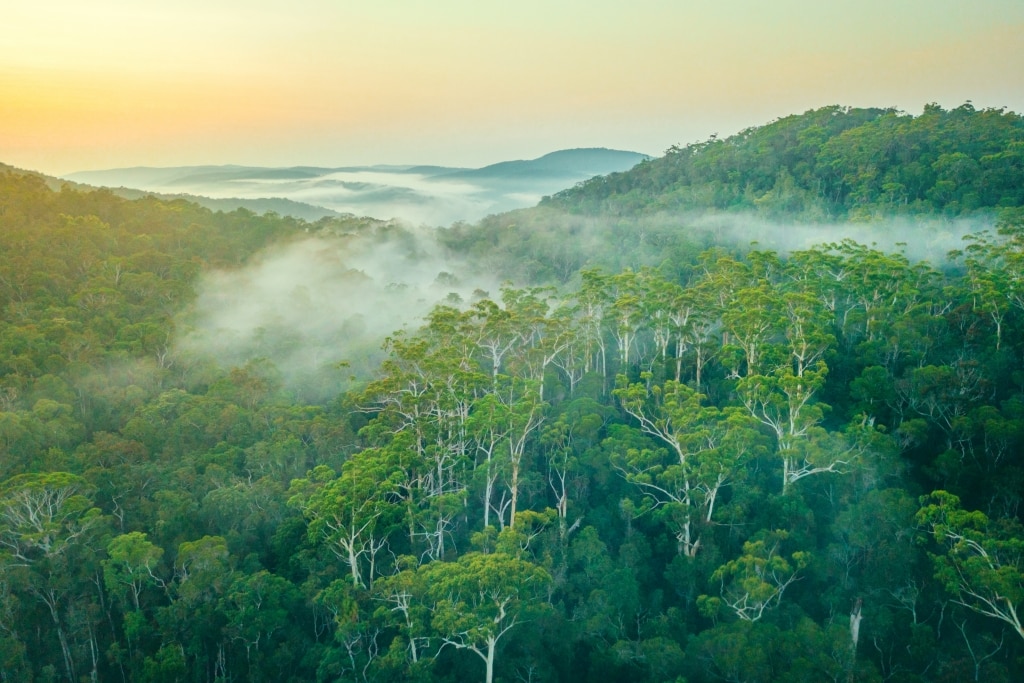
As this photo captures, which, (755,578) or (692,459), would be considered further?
(692,459)

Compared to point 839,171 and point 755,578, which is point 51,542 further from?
point 839,171

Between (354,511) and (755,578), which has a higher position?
(354,511)

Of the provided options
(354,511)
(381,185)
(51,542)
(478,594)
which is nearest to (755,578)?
(478,594)

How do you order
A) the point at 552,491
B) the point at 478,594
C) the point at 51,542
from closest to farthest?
the point at 478,594
the point at 51,542
the point at 552,491

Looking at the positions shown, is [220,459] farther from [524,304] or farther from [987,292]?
[987,292]

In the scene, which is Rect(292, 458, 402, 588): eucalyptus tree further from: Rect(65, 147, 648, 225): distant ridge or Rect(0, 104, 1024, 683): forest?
Rect(65, 147, 648, 225): distant ridge

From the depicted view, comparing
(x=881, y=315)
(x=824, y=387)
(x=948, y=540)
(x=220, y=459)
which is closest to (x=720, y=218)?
(x=881, y=315)

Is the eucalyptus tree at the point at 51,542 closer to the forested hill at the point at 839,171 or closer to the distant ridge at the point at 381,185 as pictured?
the forested hill at the point at 839,171
